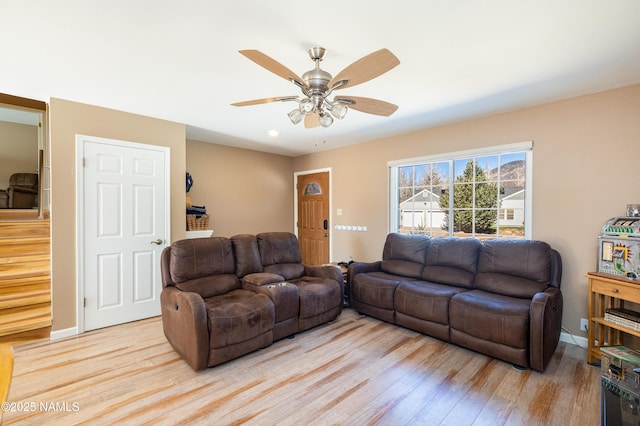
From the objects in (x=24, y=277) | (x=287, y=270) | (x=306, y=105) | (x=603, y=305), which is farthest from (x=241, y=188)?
(x=603, y=305)

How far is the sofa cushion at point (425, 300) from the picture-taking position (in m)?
2.79

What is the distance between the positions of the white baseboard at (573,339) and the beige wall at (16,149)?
8.61m

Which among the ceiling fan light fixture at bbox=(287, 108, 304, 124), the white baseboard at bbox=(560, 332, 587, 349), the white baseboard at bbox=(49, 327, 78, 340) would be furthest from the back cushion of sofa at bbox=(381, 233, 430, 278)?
the white baseboard at bbox=(49, 327, 78, 340)

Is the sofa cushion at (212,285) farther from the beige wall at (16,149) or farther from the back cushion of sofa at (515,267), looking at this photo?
the beige wall at (16,149)

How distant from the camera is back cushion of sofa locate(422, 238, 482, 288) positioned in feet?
10.3

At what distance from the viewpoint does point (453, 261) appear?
130 inches

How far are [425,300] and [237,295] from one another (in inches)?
75.3

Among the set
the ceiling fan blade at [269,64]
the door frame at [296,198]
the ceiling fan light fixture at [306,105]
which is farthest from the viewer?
the door frame at [296,198]

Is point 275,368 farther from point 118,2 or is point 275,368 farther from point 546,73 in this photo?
point 546,73

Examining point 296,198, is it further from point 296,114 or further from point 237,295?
point 296,114

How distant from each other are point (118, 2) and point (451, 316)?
3.42 m

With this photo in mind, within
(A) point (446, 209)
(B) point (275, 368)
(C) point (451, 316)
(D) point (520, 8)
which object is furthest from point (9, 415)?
(A) point (446, 209)

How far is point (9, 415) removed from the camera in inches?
72.6

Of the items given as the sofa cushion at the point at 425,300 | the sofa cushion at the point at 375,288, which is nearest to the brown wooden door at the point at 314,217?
the sofa cushion at the point at 375,288
